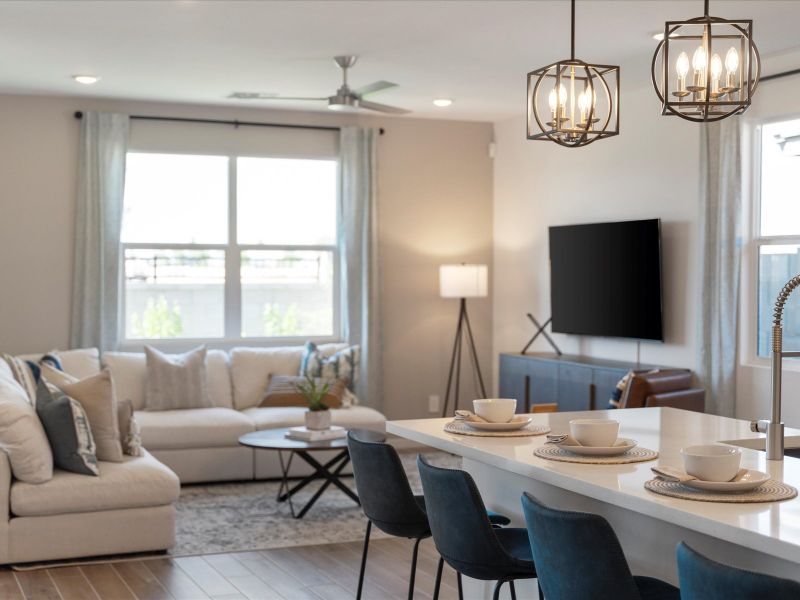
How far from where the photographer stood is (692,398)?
5953 mm

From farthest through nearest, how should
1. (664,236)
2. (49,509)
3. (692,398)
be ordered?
1. (664,236)
2. (692,398)
3. (49,509)

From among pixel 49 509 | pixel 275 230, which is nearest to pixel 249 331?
pixel 275 230

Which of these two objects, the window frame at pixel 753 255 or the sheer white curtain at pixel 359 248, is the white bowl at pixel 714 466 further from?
the sheer white curtain at pixel 359 248

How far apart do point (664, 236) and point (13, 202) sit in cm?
469

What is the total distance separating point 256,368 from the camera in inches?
299

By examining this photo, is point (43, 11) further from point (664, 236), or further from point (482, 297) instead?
point (482, 297)

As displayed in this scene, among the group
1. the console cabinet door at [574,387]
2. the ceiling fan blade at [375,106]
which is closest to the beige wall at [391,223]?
the console cabinet door at [574,387]

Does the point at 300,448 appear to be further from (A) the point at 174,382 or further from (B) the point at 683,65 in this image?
(B) the point at 683,65

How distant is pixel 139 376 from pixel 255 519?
1.87 m

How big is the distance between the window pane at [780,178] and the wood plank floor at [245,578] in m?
2.83

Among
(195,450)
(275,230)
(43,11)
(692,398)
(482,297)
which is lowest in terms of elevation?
(195,450)

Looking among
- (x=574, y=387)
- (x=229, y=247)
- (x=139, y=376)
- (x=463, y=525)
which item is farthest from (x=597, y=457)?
(x=229, y=247)

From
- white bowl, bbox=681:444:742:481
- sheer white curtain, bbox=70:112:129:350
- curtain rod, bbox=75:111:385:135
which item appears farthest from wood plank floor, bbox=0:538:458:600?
curtain rod, bbox=75:111:385:135

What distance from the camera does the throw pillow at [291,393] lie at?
742 cm
